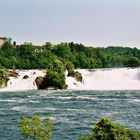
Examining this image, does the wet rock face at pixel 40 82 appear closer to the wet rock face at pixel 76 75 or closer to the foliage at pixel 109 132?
the wet rock face at pixel 76 75

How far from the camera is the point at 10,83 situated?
238ft

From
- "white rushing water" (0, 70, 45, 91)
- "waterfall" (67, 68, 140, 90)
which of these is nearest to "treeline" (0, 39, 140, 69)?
"waterfall" (67, 68, 140, 90)

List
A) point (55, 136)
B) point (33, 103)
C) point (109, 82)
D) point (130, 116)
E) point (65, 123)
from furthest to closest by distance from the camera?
point (109, 82)
point (33, 103)
point (130, 116)
point (65, 123)
point (55, 136)

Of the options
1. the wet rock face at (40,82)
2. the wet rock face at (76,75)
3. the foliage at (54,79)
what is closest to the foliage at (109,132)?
the foliage at (54,79)

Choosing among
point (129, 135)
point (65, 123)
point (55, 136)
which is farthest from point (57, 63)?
point (129, 135)

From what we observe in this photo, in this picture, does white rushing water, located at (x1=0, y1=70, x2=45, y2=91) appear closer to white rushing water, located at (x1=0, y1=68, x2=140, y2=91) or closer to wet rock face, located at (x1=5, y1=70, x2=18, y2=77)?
white rushing water, located at (x1=0, y1=68, x2=140, y2=91)

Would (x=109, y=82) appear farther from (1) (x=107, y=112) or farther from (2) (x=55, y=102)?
(1) (x=107, y=112)

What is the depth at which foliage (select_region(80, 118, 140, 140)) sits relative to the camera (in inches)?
670

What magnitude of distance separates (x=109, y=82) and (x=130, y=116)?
39587 mm

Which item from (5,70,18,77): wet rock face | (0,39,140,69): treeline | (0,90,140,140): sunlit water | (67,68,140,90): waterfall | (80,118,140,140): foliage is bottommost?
(0,90,140,140): sunlit water

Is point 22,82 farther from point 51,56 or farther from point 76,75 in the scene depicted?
point 51,56

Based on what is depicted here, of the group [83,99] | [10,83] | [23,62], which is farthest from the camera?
[23,62]

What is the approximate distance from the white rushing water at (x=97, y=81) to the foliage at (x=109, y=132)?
53.4 m

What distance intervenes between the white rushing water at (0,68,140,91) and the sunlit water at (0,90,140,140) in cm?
1710
